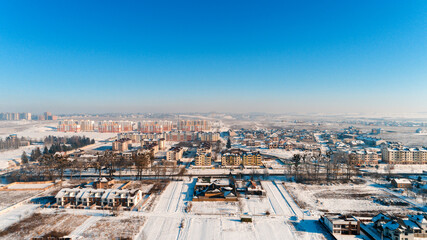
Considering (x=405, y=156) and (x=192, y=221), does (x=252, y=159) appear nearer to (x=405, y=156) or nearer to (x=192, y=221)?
(x=192, y=221)

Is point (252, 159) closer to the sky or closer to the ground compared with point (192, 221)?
closer to the sky

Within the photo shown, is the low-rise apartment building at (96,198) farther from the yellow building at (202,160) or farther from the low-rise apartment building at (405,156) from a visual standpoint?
the low-rise apartment building at (405,156)

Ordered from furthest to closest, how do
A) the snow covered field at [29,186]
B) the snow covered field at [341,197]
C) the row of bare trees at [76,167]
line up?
the row of bare trees at [76,167]
the snow covered field at [29,186]
the snow covered field at [341,197]

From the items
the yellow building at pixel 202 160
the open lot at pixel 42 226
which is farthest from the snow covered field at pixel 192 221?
the yellow building at pixel 202 160

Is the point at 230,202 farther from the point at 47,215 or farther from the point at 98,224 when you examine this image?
the point at 47,215

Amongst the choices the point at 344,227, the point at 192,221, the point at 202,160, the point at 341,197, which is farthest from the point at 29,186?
the point at 341,197

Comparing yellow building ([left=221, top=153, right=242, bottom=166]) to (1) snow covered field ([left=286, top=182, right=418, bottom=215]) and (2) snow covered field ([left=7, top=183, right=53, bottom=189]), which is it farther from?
(2) snow covered field ([left=7, top=183, right=53, bottom=189])

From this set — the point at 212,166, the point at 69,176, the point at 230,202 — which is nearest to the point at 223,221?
the point at 230,202

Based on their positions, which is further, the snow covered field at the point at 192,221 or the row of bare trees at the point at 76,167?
the row of bare trees at the point at 76,167

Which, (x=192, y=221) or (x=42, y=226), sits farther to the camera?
(x=192, y=221)

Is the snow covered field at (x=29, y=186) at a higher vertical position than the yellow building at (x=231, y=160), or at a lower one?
lower

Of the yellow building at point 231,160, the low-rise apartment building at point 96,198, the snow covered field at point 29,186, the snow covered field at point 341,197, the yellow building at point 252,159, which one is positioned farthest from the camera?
the yellow building at point 231,160
